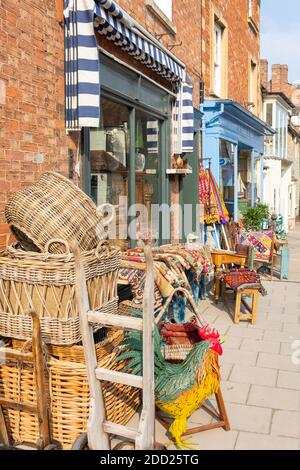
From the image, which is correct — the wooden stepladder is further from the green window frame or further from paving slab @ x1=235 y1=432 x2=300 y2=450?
the green window frame

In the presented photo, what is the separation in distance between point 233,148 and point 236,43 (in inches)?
126

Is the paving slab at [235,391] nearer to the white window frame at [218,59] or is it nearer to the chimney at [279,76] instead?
the white window frame at [218,59]

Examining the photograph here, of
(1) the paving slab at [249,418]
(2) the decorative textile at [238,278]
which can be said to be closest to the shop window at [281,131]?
(2) the decorative textile at [238,278]

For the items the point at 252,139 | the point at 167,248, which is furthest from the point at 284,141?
the point at 167,248

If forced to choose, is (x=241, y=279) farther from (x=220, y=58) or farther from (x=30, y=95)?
(x=220, y=58)

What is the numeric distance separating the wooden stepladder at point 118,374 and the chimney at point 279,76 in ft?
84.0

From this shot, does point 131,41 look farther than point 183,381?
Yes

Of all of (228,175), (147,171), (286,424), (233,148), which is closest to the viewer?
(286,424)

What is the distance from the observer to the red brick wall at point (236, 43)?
1016 cm

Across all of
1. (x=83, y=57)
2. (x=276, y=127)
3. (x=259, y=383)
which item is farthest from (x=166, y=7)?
(x=276, y=127)

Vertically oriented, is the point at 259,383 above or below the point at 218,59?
below

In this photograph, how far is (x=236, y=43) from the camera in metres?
12.9

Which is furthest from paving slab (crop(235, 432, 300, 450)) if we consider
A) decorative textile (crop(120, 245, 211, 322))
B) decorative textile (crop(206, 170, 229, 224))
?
decorative textile (crop(206, 170, 229, 224))

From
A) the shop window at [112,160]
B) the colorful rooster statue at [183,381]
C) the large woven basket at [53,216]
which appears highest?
the shop window at [112,160]
